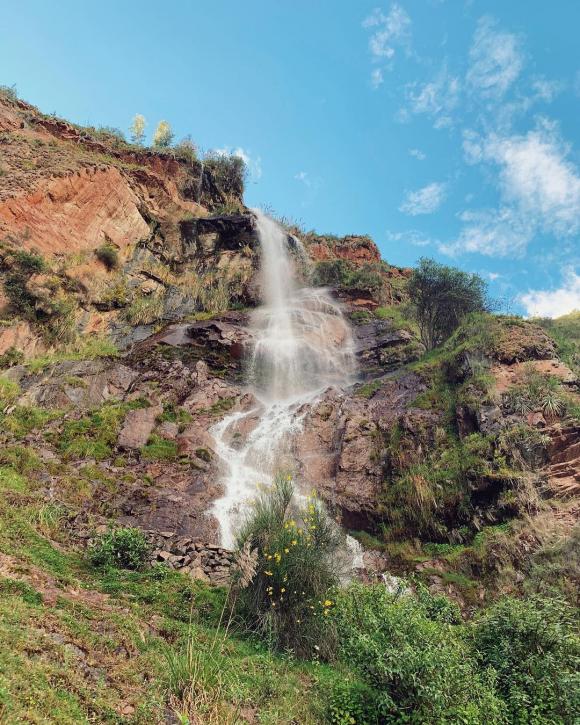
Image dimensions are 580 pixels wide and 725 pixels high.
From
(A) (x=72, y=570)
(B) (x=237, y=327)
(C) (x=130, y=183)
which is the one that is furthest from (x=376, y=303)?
(A) (x=72, y=570)

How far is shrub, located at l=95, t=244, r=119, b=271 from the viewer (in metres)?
26.6

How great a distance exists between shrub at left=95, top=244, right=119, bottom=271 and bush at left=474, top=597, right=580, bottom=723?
2603cm

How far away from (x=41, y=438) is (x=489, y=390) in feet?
47.1

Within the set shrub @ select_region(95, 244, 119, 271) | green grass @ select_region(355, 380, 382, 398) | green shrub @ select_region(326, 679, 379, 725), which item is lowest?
green shrub @ select_region(326, 679, 379, 725)

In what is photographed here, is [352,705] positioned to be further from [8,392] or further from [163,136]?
[163,136]

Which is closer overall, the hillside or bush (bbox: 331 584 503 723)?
bush (bbox: 331 584 503 723)

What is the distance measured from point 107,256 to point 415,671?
26.6m

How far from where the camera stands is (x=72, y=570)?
26.9ft

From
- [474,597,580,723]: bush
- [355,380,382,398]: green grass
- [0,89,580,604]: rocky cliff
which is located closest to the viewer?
[474,597,580,723]: bush

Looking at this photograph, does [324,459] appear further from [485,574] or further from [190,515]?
[485,574]

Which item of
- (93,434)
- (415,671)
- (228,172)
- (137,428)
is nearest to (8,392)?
(93,434)

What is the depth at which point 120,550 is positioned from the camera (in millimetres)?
9242

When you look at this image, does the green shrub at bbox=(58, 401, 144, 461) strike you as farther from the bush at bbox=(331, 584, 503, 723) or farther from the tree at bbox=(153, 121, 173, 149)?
the tree at bbox=(153, 121, 173, 149)

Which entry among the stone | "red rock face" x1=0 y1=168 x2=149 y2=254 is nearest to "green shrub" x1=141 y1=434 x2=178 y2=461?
the stone
